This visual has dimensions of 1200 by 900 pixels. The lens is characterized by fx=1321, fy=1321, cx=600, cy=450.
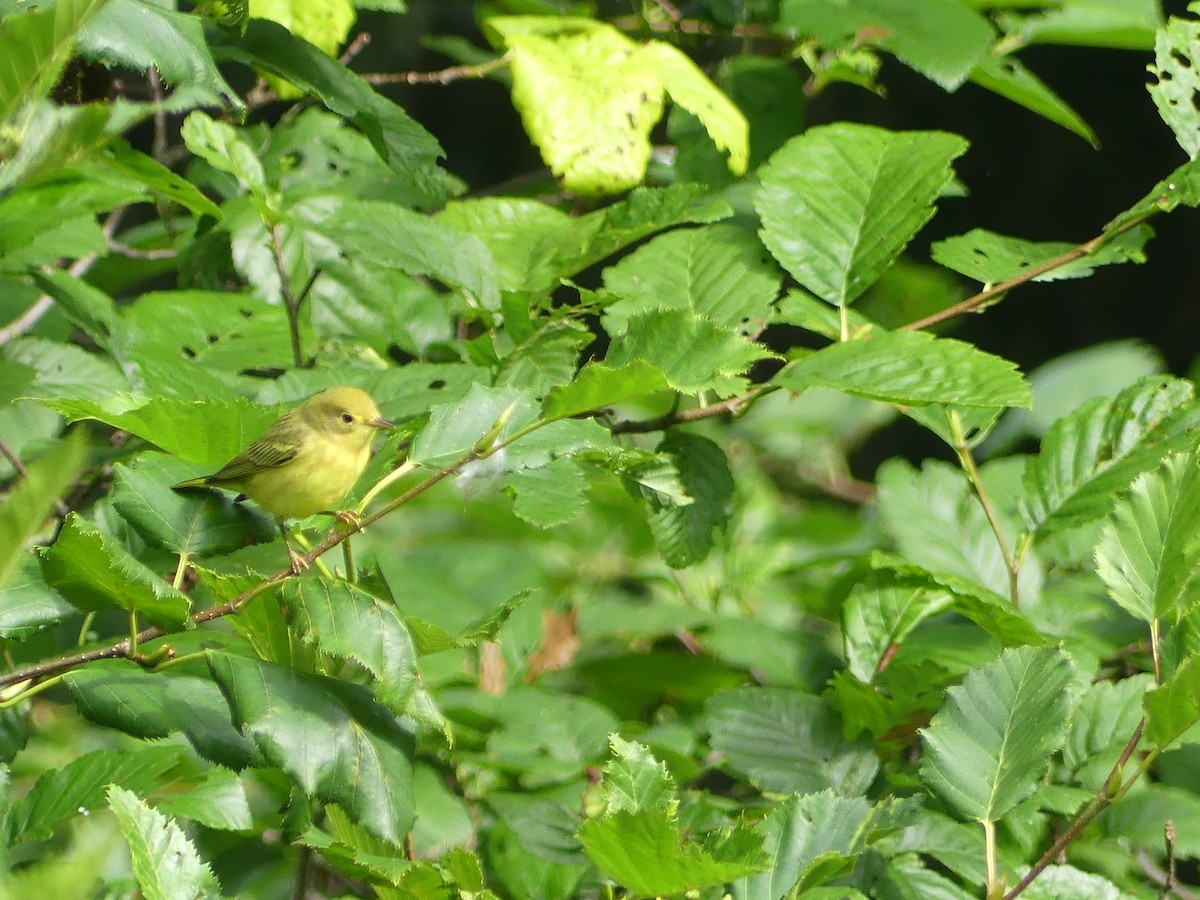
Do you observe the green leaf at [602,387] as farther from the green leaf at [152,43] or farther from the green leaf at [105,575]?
the green leaf at [152,43]

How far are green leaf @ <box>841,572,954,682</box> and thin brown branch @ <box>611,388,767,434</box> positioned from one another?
24 cm

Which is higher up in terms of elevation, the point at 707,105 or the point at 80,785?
the point at 707,105

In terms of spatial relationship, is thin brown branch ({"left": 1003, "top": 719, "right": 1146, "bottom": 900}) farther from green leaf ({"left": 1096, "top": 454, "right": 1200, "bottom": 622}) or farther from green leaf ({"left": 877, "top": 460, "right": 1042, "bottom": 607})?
green leaf ({"left": 877, "top": 460, "right": 1042, "bottom": 607})

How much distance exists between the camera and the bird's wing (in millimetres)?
1383

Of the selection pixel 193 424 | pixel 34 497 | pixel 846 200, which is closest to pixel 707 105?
pixel 846 200

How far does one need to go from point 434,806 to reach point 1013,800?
641mm

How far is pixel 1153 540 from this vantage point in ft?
3.59

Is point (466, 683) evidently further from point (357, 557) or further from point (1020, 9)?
point (1020, 9)

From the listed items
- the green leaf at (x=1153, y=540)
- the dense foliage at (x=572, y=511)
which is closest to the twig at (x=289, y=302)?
the dense foliage at (x=572, y=511)

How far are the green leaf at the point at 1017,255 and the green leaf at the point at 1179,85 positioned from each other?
111mm

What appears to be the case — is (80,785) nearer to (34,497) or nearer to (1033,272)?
(34,497)

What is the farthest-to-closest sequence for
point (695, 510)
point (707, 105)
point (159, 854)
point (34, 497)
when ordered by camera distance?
point (707, 105) < point (695, 510) < point (159, 854) < point (34, 497)

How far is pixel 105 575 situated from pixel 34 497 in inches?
17.0

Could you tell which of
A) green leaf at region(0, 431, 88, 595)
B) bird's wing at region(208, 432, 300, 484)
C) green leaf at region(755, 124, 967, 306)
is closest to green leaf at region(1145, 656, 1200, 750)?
green leaf at region(755, 124, 967, 306)
